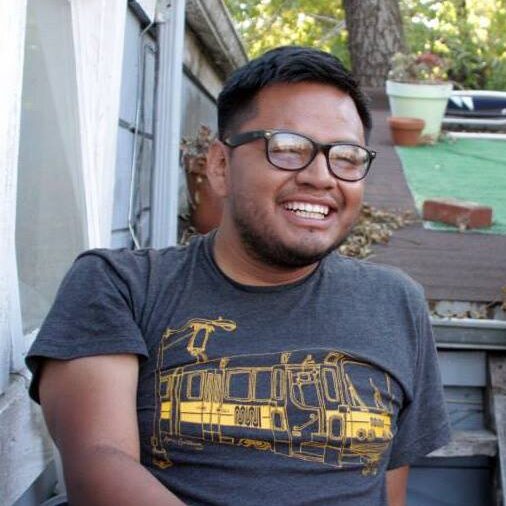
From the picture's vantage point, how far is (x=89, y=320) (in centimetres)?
187

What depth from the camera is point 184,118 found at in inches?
232

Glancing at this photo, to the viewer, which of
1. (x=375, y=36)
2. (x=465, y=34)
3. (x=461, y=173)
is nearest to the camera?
(x=461, y=173)

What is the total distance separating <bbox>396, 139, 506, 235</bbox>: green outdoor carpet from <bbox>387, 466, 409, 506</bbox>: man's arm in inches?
120

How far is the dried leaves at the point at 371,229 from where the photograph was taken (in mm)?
4691

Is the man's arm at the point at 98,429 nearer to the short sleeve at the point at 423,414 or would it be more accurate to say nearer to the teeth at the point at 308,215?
the teeth at the point at 308,215

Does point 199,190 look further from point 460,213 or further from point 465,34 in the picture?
point 465,34

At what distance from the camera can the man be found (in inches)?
72.4

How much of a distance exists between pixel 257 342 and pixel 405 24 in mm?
17925

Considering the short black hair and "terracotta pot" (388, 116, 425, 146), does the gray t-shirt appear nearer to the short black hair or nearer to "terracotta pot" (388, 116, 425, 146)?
the short black hair

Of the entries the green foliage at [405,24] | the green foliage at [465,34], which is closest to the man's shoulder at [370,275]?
the green foliage at [465,34]

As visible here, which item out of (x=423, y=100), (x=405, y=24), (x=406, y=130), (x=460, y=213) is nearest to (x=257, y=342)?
(x=460, y=213)

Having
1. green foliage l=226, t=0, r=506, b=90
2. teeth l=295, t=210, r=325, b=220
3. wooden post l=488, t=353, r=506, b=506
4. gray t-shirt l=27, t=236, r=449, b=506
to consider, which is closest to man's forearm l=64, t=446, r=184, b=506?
gray t-shirt l=27, t=236, r=449, b=506

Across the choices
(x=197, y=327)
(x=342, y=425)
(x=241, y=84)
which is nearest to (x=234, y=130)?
(x=241, y=84)

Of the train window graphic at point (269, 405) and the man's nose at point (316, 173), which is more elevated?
the man's nose at point (316, 173)
